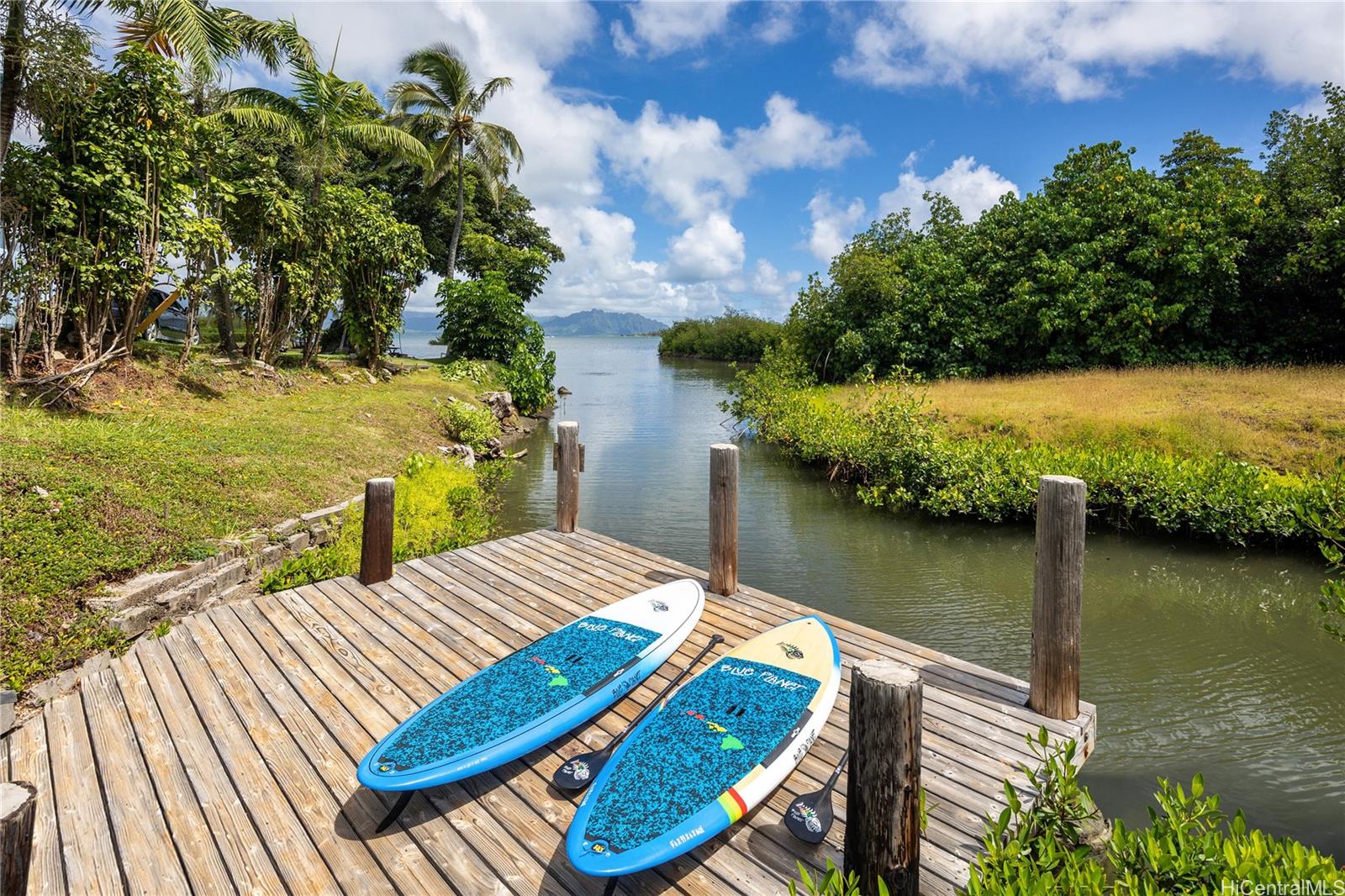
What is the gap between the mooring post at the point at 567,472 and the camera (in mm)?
7293

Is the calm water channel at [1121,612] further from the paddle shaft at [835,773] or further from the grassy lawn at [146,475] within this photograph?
the grassy lawn at [146,475]

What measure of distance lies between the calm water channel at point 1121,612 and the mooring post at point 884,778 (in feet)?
11.5

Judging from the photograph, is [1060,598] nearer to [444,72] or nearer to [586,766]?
[586,766]

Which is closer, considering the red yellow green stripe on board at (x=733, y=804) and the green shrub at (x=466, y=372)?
the red yellow green stripe on board at (x=733, y=804)

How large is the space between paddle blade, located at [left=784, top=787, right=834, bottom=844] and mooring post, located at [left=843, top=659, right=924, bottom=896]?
0.28 metres

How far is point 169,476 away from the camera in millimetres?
7477

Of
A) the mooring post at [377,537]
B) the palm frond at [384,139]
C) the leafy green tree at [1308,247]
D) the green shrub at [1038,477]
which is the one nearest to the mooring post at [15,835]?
the mooring post at [377,537]

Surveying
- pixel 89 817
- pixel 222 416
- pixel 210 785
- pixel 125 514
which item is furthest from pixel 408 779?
pixel 222 416

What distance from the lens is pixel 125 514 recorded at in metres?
6.33

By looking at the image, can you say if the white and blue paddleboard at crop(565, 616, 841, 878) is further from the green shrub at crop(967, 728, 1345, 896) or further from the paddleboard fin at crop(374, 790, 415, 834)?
the green shrub at crop(967, 728, 1345, 896)

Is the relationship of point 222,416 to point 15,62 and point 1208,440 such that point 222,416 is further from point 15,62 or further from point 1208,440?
point 1208,440

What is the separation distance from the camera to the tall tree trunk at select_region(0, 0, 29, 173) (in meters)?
8.41

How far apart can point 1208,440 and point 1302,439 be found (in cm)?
154

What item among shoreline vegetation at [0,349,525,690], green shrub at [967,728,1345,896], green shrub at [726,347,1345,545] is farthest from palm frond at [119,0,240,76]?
green shrub at [967,728,1345,896]
